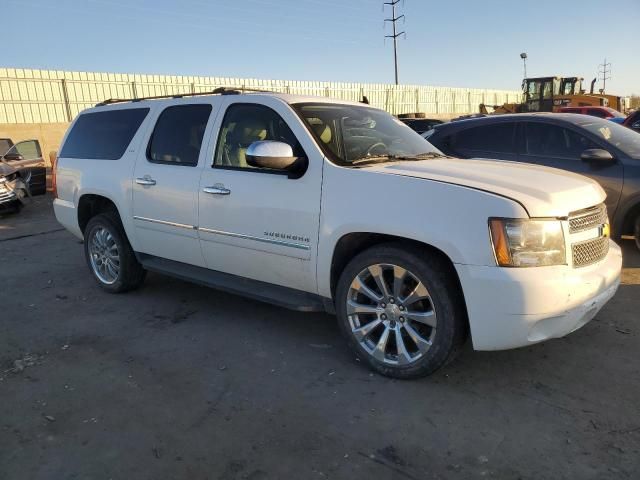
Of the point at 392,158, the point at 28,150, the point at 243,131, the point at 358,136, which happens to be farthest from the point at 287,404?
the point at 28,150

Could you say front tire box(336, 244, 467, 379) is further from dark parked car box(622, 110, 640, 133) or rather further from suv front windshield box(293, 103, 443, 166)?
dark parked car box(622, 110, 640, 133)

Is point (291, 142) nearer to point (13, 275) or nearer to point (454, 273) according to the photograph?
point (454, 273)

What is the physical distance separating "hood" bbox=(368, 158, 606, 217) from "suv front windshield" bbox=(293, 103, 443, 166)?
25 cm

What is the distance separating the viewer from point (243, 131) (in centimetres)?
420

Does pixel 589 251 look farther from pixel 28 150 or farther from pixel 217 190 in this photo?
pixel 28 150

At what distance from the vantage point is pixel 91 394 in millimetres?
3344

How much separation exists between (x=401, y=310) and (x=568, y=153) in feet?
12.8

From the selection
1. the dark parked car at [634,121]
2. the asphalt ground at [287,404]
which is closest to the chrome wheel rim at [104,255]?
the asphalt ground at [287,404]

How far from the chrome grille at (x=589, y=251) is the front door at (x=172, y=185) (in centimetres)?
286

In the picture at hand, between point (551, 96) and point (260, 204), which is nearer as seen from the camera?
point (260, 204)

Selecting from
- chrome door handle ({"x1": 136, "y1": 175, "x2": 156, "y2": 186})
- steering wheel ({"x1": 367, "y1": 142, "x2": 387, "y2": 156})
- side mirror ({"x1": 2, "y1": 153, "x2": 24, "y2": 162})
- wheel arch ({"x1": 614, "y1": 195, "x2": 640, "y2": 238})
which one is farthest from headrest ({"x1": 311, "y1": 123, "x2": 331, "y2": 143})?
side mirror ({"x1": 2, "y1": 153, "x2": 24, "y2": 162})

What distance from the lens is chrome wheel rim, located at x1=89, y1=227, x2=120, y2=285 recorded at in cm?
534

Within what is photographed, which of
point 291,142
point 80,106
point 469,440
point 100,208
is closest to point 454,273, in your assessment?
point 469,440

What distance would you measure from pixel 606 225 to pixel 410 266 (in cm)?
151
